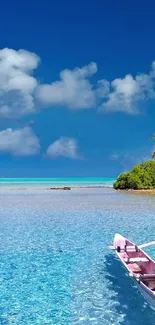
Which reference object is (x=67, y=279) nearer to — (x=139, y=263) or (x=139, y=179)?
(x=139, y=263)

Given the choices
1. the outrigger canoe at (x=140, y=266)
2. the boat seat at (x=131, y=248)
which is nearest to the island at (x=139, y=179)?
the outrigger canoe at (x=140, y=266)

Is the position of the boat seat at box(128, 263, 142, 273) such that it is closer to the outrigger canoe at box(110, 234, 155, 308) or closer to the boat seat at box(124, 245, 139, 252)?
the outrigger canoe at box(110, 234, 155, 308)

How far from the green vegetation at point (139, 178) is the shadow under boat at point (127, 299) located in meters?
72.5

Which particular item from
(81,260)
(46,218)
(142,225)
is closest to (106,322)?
(81,260)

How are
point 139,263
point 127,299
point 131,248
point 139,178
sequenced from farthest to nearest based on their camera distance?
point 139,178
point 131,248
point 139,263
point 127,299

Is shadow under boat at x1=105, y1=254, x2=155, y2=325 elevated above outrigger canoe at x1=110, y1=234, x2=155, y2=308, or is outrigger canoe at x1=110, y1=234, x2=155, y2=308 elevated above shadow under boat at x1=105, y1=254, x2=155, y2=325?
outrigger canoe at x1=110, y1=234, x2=155, y2=308

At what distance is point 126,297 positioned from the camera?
1198cm

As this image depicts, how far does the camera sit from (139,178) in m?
87.7

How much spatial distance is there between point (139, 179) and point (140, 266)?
74710mm

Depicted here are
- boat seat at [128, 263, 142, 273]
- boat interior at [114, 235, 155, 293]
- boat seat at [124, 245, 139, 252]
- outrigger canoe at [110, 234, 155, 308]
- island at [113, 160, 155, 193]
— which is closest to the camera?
outrigger canoe at [110, 234, 155, 308]

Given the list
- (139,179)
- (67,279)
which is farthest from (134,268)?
(139,179)

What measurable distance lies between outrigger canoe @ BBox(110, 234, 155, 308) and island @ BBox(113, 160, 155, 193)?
70928mm

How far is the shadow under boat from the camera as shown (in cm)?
1020

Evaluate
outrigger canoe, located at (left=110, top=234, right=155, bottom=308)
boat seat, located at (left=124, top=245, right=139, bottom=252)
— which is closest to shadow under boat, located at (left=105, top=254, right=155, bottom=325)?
outrigger canoe, located at (left=110, top=234, right=155, bottom=308)
